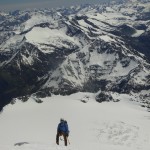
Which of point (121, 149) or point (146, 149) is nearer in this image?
point (121, 149)

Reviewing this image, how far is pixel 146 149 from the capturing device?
199375 mm

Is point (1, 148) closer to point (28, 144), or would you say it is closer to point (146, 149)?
point (28, 144)

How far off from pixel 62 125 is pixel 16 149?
10235 millimetres

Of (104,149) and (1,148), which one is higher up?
(104,149)

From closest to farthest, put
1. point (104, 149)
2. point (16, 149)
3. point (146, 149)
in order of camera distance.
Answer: point (16, 149) < point (104, 149) < point (146, 149)

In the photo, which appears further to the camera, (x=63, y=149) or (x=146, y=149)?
(x=146, y=149)

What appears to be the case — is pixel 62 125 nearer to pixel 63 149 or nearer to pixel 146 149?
pixel 63 149

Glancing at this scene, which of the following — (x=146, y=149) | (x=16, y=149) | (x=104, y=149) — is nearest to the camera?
(x=16, y=149)

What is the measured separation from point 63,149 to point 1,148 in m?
11.7

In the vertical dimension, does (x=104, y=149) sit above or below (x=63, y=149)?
above

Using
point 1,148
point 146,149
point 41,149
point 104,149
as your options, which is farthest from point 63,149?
point 146,149

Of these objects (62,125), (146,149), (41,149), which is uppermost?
(146,149)

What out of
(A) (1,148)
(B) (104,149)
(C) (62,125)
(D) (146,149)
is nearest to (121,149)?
(B) (104,149)

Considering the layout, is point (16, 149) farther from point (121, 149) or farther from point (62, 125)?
point (121, 149)
